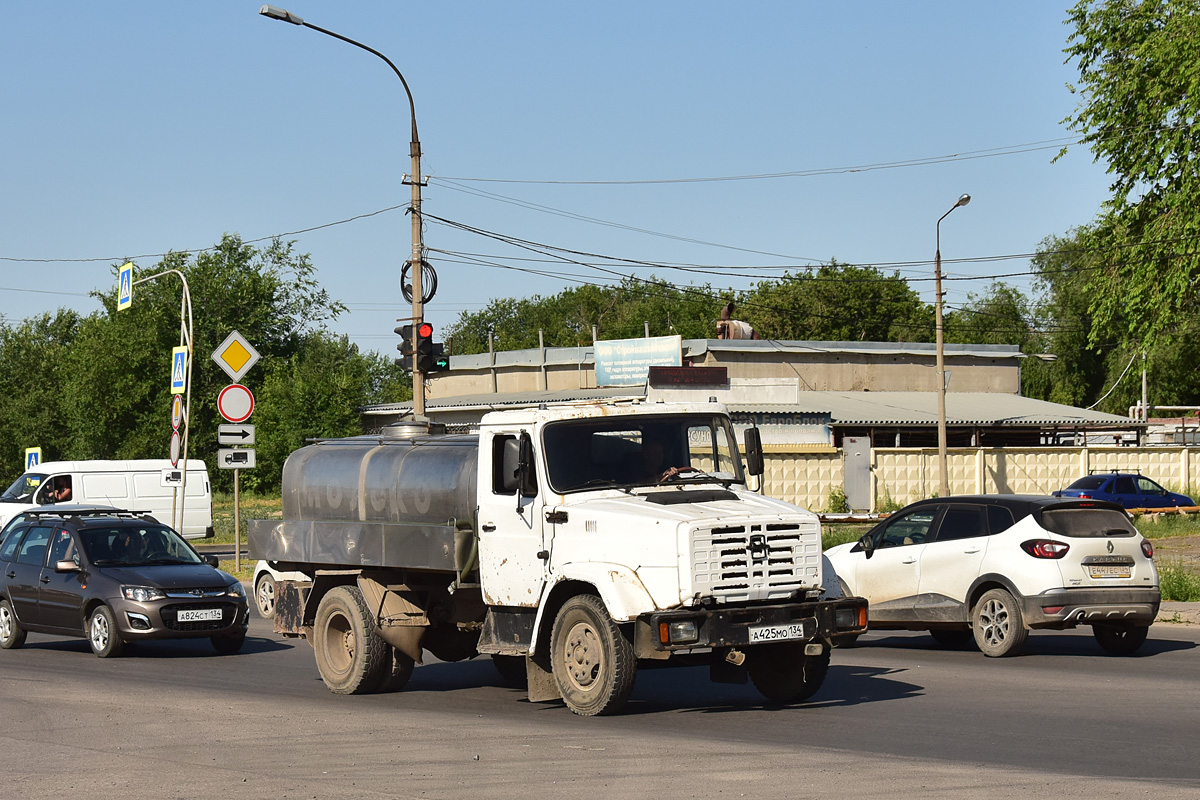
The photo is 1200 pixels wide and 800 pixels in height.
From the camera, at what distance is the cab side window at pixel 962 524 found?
1449 cm

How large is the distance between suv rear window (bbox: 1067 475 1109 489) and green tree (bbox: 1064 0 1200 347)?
4.68 meters

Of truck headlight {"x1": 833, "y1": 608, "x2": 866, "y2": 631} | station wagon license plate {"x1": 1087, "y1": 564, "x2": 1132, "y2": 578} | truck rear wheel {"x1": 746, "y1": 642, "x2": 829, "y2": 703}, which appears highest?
station wagon license plate {"x1": 1087, "y1": 564, "x2": 1132, "y2": 578}

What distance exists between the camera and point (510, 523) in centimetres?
1080

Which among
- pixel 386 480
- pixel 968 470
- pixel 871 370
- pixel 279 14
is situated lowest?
pixel 386 480

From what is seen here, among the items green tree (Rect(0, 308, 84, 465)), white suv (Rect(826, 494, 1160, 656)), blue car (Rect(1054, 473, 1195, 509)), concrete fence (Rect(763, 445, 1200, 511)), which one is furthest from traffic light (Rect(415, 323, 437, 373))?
green tree (Rect(0, 308, 84, 465))

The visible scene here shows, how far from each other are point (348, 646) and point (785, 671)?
4027 mm

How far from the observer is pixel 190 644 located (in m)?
17.2

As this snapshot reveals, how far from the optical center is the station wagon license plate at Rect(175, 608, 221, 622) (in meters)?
15.3

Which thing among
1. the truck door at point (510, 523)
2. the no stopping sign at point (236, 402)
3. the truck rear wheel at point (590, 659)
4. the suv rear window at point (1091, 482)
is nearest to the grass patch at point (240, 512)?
the no stopping sign at point (236, 402)

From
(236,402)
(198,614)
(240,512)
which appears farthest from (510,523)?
(240,512)

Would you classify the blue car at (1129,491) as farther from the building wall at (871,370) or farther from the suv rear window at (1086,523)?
the suv rear window at (1086,523)

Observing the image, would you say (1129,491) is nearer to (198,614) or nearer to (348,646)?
(198,614)

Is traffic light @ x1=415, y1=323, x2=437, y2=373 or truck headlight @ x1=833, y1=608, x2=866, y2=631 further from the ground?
traffic light @ x1=415, y1=323, x2=437, y2=373

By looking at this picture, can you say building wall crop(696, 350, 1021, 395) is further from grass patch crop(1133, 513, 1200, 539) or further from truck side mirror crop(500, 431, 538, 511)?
truck side mirror crop(500, 431, 538, 511)
